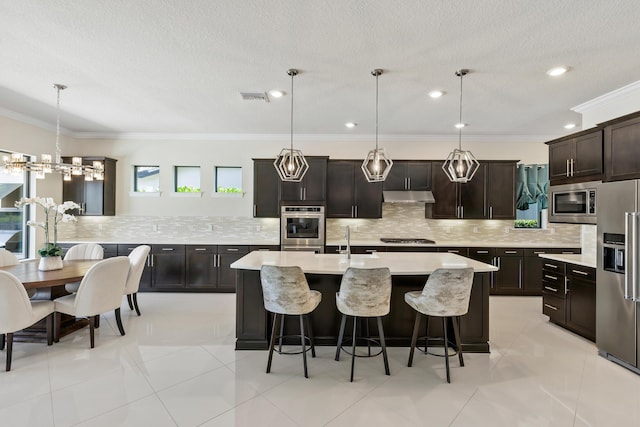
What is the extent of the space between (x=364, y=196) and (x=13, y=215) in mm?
5760

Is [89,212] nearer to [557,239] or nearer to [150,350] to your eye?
[150,350]

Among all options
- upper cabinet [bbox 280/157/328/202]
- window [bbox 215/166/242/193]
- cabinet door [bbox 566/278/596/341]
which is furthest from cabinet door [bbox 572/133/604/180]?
window [bbox 215/166/242/193]

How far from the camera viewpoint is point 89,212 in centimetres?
558

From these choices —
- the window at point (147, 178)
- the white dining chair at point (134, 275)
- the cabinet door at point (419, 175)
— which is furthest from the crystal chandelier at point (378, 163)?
the window at point (147, 178)

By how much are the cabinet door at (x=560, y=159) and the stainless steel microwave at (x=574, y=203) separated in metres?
0.13

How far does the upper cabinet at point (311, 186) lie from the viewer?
553 cm

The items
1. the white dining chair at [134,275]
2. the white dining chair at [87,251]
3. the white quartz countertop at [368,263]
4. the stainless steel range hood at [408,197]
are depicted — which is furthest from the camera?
the stainless steel range hood at [408,197]

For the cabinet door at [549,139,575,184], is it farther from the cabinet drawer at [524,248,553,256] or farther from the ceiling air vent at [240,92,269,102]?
the ceiling air vent at [240,92,269,102]

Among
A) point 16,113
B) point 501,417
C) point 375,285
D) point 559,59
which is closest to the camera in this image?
point 501,417

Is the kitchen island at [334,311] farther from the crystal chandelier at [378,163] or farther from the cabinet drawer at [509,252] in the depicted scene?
the cabinet drawer at [509,252]

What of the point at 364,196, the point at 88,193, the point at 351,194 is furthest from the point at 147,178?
the point at 364,196

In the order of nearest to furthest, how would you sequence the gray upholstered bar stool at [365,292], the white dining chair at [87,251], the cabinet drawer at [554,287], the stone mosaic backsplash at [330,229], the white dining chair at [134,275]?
the gray upholstered bar stool at [365,292], the cabinet drawer at [554,287], the white dining chair at [134,275], the white dining chair at [87,251], the stone mosaic backsplash at [330,229]

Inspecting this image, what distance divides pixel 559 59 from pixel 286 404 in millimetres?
3889

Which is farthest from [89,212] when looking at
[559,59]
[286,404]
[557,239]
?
[557,239]
